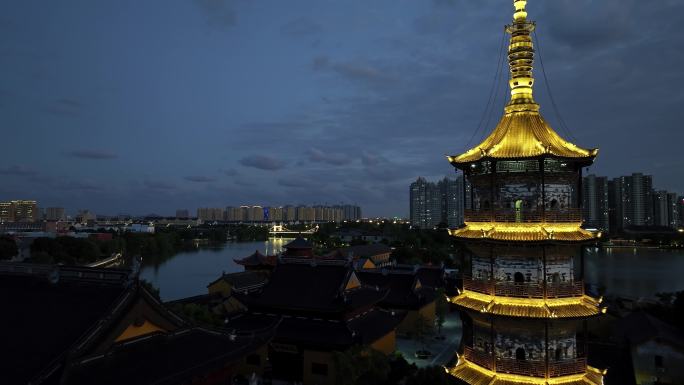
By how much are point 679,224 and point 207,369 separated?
172146 mm

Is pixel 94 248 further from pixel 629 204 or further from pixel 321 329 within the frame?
pixel 629 204

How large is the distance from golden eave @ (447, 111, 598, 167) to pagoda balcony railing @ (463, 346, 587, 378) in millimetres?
5923

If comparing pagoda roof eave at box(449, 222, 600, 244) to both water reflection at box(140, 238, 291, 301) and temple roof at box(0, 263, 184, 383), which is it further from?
water reflection at box(140, 238, 291, 301)

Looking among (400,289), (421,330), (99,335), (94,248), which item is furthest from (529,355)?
(94,248)

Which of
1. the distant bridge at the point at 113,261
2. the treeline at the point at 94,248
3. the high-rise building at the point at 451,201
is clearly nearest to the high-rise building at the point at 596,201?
the high-rise building at the point at 451,201

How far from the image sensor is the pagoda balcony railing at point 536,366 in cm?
1276

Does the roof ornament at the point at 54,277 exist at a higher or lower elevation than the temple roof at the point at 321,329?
higher

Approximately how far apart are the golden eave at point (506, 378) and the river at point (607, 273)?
3822 cm

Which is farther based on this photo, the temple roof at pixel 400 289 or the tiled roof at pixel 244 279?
the tiled roof at pixel 244 279

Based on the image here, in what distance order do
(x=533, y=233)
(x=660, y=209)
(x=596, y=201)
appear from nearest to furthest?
(x=533, y=233), (x=596, y=201), (x=660, y=209)

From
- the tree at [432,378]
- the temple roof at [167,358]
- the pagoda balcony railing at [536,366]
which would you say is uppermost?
the temple roof at [167,358]

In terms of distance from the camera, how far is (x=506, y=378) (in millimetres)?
12977

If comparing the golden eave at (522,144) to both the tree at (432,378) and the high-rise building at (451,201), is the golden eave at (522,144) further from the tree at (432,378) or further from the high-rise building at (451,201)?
the high-rise building at (451,201)

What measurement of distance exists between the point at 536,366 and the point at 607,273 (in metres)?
72.9
